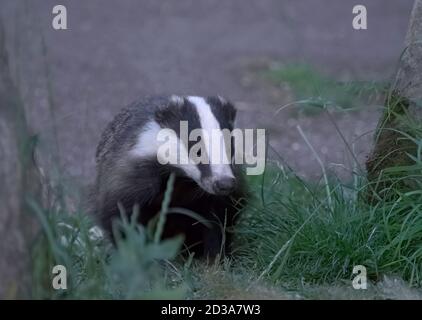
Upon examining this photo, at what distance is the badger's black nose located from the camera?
156 inches

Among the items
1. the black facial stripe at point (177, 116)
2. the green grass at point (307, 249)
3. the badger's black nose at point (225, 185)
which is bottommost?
the green grass at point (307, 249)

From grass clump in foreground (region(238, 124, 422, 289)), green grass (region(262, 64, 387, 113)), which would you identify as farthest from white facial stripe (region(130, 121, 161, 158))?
green grass (region(262, 64, 387, 113))

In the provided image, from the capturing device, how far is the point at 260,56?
33.2ft

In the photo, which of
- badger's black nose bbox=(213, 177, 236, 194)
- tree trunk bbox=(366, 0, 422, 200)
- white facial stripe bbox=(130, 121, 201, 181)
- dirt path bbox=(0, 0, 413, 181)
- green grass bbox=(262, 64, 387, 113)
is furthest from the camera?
green grass bbox=(262, 64, 387, 113)

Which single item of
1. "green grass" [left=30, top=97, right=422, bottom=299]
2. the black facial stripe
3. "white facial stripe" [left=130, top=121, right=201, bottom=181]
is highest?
the black facial stripe

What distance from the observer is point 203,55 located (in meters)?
10.2

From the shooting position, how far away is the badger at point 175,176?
421 cm

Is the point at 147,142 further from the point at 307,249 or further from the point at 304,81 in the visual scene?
the point at 304,81

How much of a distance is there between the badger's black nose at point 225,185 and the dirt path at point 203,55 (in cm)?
221

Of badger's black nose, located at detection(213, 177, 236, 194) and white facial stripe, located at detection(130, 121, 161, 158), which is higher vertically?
white facial stripe, located at detection(130, 121, 161, 158)

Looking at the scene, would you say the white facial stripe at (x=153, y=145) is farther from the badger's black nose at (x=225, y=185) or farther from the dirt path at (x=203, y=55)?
the dirt path at (x=203, y=55)

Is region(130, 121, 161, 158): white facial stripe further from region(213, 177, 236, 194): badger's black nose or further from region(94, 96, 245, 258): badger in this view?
region(213, 177, 236, 194): badger's black nose

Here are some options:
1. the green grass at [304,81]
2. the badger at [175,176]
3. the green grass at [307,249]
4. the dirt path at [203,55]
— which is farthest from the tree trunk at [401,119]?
the green grass at [304,81]
